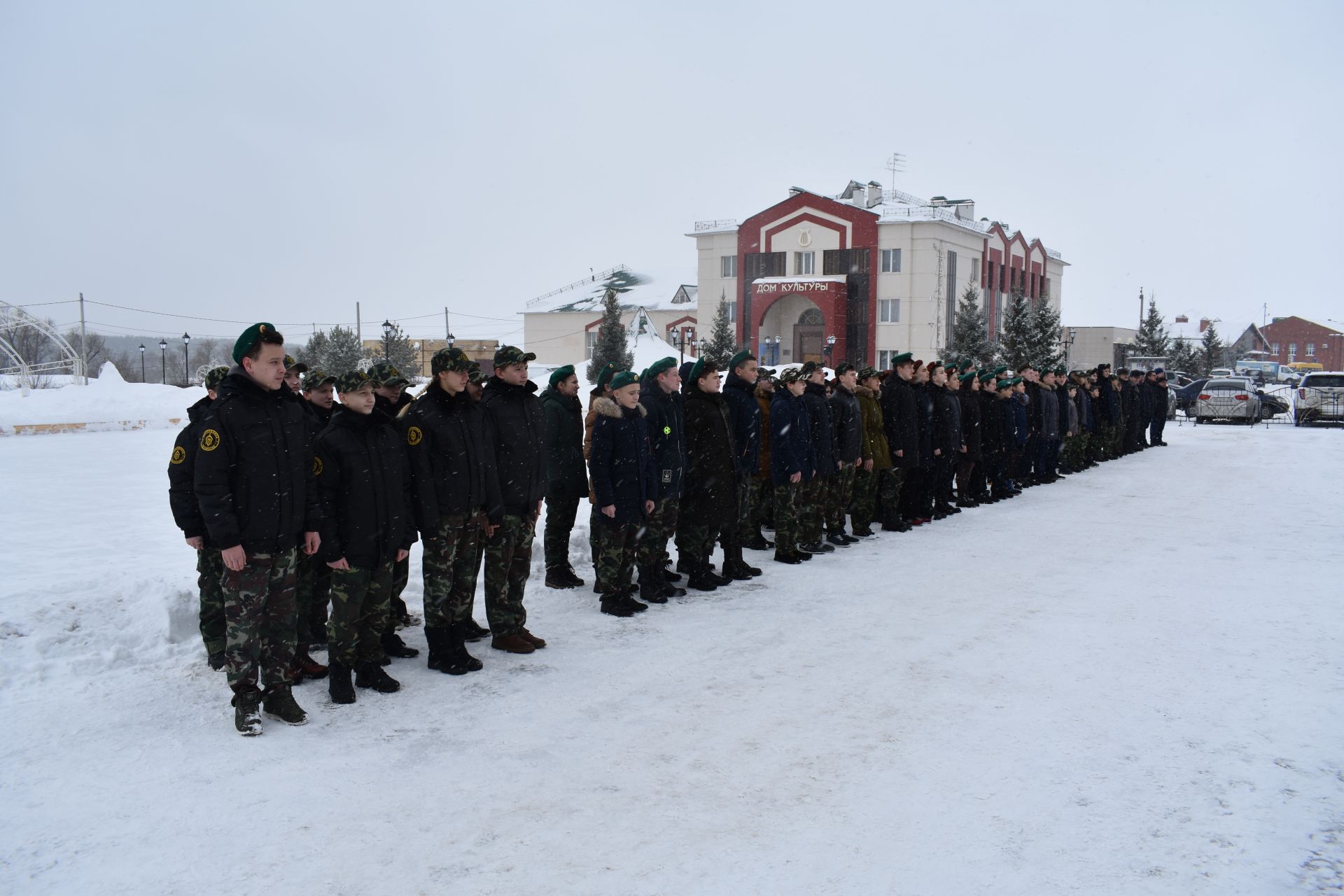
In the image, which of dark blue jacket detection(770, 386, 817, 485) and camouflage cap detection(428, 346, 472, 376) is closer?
camouflage cap detection(428, 346, 472, 376)

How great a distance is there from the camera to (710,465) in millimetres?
8281

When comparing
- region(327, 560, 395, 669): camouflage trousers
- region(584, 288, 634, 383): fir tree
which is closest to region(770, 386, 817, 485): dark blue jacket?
region(327, 560, 395, 669): camouflage trousers

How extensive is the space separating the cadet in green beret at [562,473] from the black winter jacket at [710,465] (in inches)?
38.7

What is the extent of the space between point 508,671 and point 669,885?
267 cm

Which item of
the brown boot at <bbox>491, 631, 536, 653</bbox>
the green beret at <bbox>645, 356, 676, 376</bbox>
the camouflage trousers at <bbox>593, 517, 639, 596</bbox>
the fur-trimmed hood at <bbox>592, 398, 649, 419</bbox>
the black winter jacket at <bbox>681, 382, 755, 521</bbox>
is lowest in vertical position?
the brown boot at <bbox>491, 631, 536, 653</bbox>

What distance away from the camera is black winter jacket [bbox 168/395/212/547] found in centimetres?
504

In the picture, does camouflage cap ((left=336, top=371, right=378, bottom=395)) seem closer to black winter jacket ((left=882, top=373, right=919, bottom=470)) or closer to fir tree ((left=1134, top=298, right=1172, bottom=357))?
black winter jacket ((left=882, top=373, right=919, bottom=470))

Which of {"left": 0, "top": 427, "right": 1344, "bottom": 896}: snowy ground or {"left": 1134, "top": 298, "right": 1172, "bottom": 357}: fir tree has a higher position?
{"left": 1134, "top": 298, "right": 1172, "bottom": 357}: fir tree

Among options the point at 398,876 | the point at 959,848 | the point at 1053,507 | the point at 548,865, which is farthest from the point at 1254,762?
the point at 1053,507

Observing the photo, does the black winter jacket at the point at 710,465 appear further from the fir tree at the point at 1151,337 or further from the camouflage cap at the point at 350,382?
the fir tree at the point at 1151,337

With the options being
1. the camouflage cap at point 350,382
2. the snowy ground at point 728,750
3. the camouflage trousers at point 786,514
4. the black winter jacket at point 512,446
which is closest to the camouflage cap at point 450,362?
the black winter jacket at point 512,446

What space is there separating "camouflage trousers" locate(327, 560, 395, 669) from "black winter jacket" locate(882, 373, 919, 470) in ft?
23.3

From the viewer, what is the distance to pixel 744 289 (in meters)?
59.9

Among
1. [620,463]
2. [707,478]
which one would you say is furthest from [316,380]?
[707,478]
